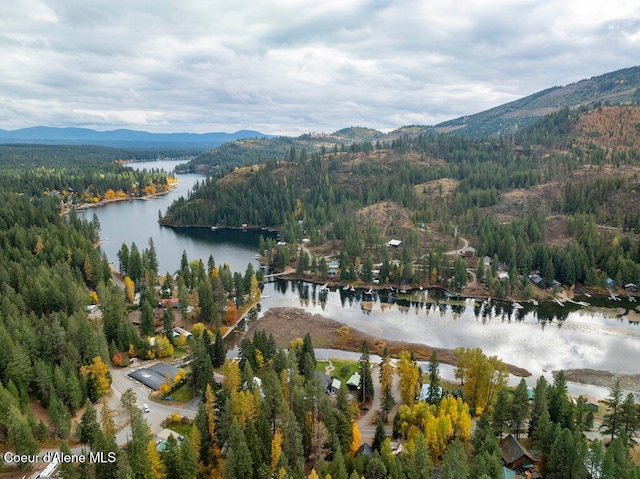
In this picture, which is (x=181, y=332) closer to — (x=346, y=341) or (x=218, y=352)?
(x=218, y=352)

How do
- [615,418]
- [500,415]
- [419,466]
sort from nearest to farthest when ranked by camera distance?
[419,466] < [615,418] < [500,415]

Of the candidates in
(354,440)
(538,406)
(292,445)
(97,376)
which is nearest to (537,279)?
(538,406)

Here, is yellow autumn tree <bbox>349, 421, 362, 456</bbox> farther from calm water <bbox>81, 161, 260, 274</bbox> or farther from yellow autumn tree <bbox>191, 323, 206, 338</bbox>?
calm water <bbox>81, 161, 260, 274</bbox>

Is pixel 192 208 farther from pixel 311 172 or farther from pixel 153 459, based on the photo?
pixel 153 459

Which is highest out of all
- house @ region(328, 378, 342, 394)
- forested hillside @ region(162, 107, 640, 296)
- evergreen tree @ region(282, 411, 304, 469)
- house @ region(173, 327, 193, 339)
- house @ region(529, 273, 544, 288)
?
forested hillside @ region(162, 107, 640, 296)

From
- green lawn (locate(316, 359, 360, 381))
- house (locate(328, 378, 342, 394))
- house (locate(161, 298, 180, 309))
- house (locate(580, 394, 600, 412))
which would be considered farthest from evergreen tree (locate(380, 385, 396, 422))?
house (locate(161, 298, 180, 309))

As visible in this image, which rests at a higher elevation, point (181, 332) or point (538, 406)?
point (538, 406)

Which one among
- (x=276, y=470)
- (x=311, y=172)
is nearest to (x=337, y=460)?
(x=276, y=470)
